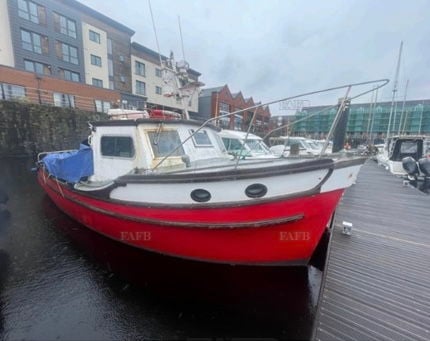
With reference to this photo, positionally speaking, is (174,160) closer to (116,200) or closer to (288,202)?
(116,200)

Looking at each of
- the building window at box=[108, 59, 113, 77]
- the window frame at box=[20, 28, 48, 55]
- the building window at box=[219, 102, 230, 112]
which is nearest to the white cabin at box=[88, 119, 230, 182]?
the window frame at box=[20, 28, 48, 55]

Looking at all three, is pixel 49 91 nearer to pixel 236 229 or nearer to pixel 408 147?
pixel 236 229

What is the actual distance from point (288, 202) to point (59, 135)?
68.5 ft

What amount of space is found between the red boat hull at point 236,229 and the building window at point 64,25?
28.1 metres

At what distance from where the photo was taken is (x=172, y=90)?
270 inches

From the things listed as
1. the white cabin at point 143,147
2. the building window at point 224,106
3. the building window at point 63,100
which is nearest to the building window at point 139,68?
the building window at point 63,100

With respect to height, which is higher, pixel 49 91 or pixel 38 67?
pixel 38 67

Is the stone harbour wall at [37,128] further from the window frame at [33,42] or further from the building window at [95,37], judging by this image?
the building window at [95,37]

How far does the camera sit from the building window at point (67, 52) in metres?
24.0

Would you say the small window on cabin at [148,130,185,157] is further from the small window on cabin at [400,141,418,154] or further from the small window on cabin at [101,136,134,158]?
the small window on cabin at [400,141,418,154]

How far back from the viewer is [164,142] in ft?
16.8

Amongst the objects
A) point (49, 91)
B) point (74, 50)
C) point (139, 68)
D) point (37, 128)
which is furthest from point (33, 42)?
point (139, 68)

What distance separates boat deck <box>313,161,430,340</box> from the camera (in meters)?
2.64

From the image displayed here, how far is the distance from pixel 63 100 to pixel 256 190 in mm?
25002
